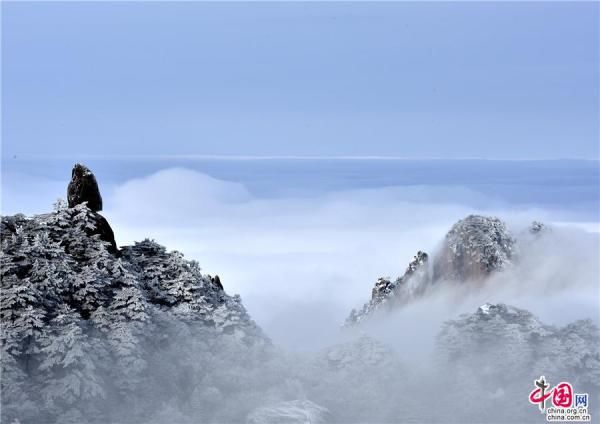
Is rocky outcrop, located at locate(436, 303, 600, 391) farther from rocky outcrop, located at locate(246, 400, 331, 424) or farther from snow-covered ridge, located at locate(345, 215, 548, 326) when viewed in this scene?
snow-covered ridge, located at locate(345, 215, 548, 326)

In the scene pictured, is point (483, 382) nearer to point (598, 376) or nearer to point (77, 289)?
point (598, 376)

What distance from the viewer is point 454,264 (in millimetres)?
60125

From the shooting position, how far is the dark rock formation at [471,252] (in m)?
59.6

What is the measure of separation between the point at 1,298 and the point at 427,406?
18.4 metres

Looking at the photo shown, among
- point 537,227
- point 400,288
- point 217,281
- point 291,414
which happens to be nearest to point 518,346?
point 291,414

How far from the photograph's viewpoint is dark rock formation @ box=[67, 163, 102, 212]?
119ft

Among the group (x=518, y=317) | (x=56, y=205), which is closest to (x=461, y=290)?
(x=518, y=317)

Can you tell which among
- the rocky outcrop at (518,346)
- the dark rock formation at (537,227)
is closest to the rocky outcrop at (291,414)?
the rocky outcrop at (518,346)

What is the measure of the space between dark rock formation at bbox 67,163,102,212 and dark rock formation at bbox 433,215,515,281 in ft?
102

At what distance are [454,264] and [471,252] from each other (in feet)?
4.97

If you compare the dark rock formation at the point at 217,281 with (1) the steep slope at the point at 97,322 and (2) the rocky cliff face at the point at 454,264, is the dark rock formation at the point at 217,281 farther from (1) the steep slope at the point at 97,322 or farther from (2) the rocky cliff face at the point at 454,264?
(2) the rocky cliff face at the point at 454,264

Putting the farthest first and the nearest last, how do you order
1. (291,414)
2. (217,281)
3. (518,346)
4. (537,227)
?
(537,227)
(217,281)
(518,346)
(291,414)

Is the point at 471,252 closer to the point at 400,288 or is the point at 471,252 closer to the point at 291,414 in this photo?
the point at 400,288

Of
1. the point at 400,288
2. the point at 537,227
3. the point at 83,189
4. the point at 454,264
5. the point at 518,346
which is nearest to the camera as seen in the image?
the point at 83,189
